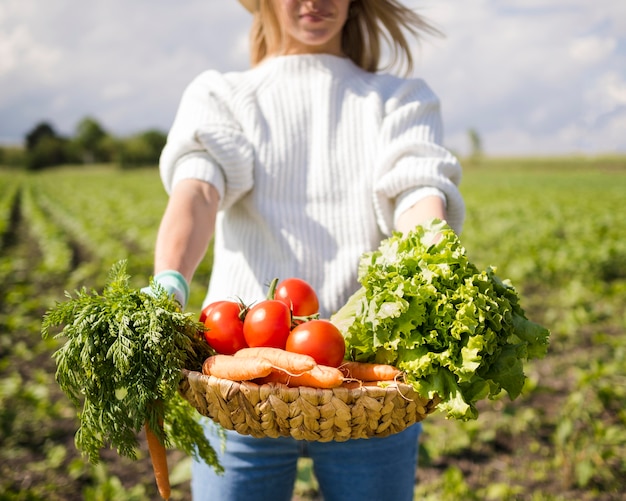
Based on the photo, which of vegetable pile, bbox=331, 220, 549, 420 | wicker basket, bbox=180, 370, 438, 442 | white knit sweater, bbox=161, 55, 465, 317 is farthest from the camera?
white knit sweater, bbox=161, 55, 465, 317

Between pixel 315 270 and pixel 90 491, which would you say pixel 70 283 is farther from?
pixel 315 270

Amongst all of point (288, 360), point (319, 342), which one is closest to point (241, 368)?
point (288, 360)

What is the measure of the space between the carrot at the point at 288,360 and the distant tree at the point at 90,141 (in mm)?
100172

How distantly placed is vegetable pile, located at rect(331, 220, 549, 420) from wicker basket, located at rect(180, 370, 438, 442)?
0.38ft

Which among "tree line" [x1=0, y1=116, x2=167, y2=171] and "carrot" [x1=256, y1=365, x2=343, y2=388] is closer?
"carrot" [x1=256, y1=365, x2=343, y2=388]

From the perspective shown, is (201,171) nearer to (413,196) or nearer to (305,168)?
(305,168)

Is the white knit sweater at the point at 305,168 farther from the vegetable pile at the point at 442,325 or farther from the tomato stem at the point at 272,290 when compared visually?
the vegetable pile at the point at 442,325

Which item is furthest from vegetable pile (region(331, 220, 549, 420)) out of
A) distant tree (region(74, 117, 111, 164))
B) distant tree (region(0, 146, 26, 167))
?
distant tree (region(74, 117, 111, 164))

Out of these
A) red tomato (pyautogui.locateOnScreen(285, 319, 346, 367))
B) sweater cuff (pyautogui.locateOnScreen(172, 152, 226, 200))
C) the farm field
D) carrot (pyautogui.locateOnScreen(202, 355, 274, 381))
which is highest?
sweater cuff (pyautogui.locateOnScreen(172, 152, 226, 200))

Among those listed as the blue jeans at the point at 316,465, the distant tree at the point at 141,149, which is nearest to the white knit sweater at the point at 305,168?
the blue jeans at the point at 316,465

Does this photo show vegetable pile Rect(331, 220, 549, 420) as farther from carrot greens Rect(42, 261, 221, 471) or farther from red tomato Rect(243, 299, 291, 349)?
carrot greens Rect(42, 261, 221, 471)

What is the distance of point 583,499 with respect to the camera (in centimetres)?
376

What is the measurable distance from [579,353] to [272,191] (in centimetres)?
486

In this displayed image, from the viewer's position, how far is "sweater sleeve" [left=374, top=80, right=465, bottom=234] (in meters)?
2.16
